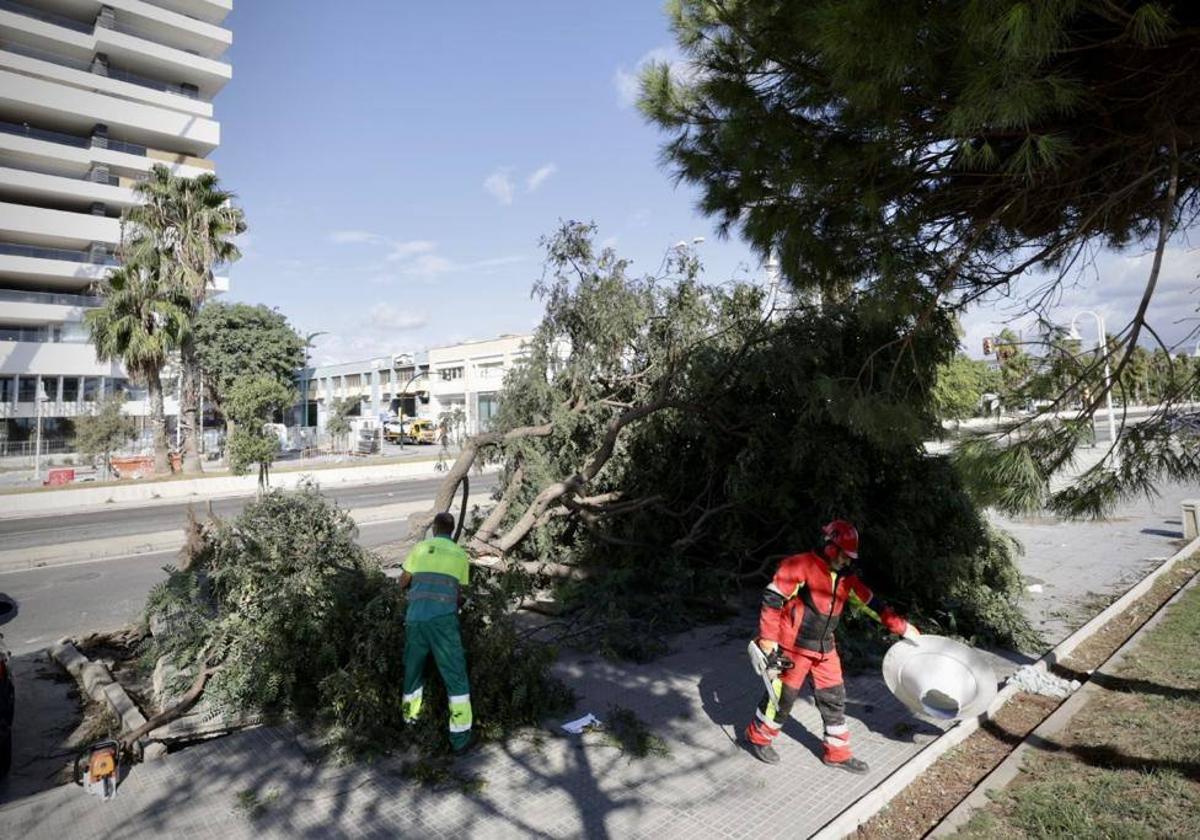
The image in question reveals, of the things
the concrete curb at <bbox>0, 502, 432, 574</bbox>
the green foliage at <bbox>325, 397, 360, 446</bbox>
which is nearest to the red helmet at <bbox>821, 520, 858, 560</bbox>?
the concrete curb at <bbox>0, 502, 432, 574</bbox>

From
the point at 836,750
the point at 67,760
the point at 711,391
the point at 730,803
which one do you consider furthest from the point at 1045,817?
the point at 67,760

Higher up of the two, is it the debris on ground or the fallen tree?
the fallen tree

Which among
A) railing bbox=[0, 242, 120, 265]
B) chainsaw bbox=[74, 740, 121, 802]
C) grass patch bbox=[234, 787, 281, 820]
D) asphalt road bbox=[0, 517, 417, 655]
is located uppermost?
railing bbox=[0, 242, 120, 265]

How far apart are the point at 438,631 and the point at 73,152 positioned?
54918mm

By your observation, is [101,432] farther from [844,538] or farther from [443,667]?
[844,538]

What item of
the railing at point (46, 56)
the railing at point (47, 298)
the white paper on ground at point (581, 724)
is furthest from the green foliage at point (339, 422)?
the white paper on ground at point (581, 724)

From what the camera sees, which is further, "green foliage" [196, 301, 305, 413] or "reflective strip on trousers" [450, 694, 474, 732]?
"green foliage" [196, 301, 305, 413]

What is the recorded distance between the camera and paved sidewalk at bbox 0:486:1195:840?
3.84 meters

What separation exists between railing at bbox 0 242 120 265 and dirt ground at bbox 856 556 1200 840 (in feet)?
165

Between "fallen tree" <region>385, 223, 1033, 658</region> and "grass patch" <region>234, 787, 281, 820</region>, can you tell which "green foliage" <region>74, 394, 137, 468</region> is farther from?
"grass patch" <region>234, 787, 281, 820</region>

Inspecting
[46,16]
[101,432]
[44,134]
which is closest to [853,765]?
[101,432]

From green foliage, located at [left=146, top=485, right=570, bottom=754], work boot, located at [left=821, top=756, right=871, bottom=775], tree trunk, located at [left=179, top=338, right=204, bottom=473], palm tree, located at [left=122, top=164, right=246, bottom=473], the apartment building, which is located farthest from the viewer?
the apartment building

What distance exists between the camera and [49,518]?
64.9 feet

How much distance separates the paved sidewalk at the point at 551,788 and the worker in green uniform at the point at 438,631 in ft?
1.17
